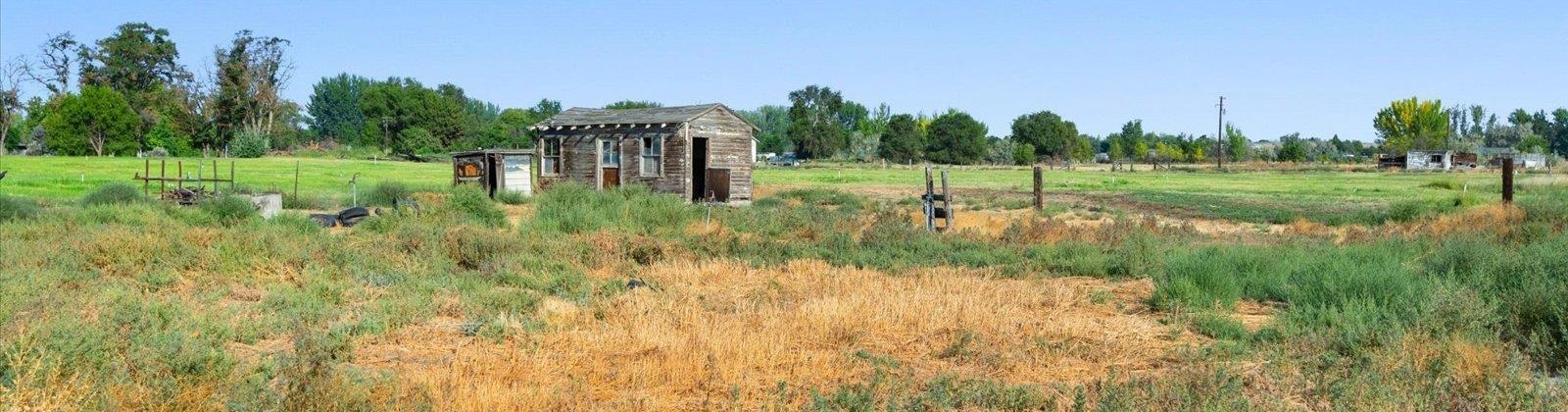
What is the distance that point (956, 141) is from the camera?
108938 millimetres

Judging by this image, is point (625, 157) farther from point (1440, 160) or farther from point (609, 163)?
point (1440, 160)

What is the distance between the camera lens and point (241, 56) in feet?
306

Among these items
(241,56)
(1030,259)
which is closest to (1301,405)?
(1030,259)

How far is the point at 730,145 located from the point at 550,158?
15.5 feet

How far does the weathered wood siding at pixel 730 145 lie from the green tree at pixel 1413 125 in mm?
105070

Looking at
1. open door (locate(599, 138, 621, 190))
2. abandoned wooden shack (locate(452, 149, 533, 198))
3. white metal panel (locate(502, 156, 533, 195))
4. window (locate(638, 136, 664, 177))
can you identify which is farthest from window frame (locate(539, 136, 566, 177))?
window (locate(638, 136, 664, 177))

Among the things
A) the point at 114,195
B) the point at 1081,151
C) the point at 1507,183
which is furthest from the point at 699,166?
the point at 1081,151

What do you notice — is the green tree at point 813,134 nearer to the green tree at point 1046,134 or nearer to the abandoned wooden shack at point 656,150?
the green tree at point 1046,134

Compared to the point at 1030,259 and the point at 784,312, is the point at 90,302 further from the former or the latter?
the point at 1030,259

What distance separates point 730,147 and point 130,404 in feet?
77.7

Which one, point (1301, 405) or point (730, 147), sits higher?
point (730, 147)

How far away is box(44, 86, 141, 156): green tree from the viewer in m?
76.1

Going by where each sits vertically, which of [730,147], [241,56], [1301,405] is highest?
[241,56]

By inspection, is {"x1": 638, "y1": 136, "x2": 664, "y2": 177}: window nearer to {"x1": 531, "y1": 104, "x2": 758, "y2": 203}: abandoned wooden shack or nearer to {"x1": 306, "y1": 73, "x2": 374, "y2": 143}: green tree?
{"x1": 531, "y1": 104, "x2": 758, "y2": 203}: abandoned wooden shack
